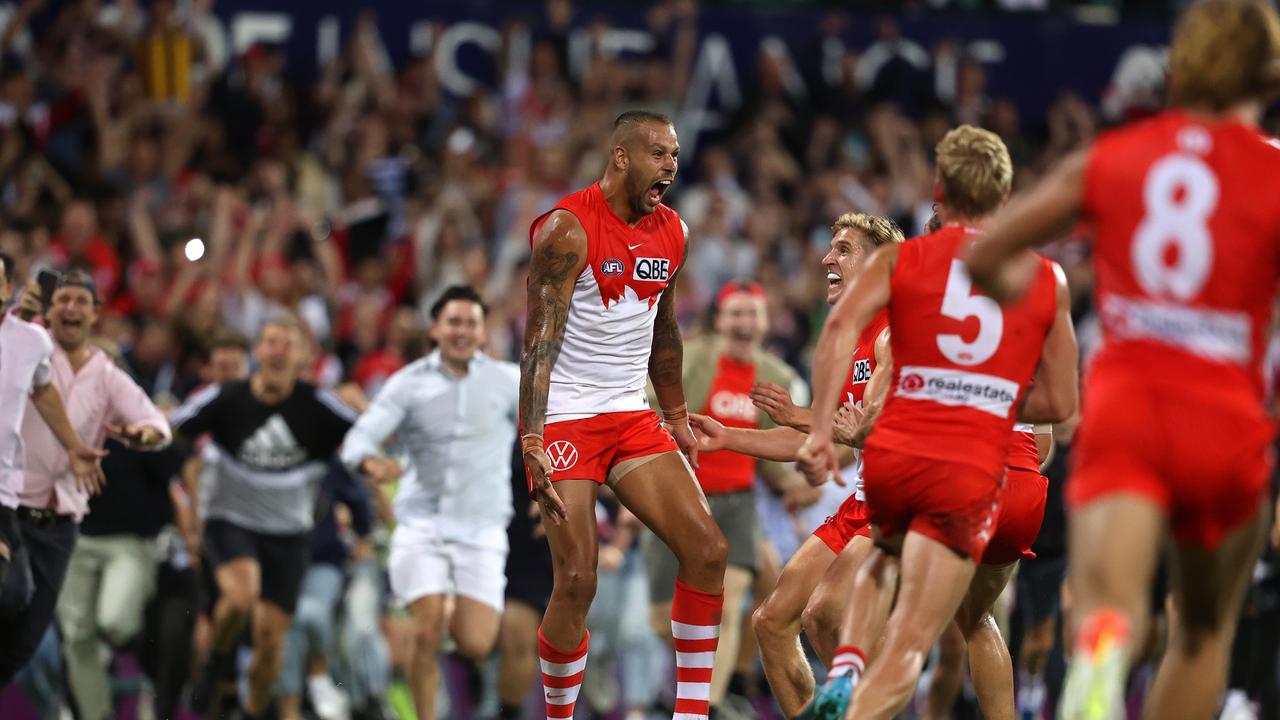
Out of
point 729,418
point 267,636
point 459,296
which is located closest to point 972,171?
point 459,296

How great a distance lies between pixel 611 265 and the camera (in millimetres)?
7535

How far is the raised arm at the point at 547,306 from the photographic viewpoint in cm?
739

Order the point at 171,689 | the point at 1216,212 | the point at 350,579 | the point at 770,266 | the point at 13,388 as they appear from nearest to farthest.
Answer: the point at 1216,212 → the point at 13,388 → the point at 171,689 → the point at 350,579 → the point at 770,266

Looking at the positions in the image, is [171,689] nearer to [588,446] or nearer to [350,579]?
[350,579]

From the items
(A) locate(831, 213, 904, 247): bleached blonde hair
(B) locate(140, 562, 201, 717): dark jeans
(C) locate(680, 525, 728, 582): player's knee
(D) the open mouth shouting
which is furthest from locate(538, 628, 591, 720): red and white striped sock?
(B) locate(140, 562, 201, 717): dark jeans

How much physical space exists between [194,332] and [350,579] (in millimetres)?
2427

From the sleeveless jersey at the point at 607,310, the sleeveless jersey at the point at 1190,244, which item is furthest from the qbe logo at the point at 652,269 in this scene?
the sleeveless jersey at the point at 1190,244

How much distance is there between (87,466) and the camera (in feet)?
29.1

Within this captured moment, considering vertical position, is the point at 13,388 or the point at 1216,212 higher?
→ the point at 1216,212

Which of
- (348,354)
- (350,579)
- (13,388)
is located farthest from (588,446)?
(348,354)

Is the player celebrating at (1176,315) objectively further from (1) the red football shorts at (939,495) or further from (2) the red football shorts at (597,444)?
(2) the red football shorts at (597,444)

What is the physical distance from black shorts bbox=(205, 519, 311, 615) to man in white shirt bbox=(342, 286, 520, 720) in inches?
49.9

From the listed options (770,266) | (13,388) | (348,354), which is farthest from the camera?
(770,266)

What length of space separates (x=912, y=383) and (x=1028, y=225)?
112cm
